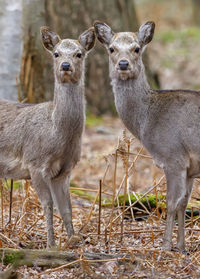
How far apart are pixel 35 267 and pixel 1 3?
5615 millimetres

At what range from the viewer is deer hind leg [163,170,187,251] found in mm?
6750

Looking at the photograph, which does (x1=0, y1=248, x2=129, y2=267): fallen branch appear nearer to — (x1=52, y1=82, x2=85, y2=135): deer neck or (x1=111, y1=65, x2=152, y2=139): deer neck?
(x1=52, y1=82, x2=85, y2=135): deer neck

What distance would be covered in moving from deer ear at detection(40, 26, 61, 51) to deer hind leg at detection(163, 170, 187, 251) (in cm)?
233

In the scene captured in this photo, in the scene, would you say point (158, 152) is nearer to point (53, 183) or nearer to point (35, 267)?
point (53, 183)

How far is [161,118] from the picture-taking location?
23.1 ft

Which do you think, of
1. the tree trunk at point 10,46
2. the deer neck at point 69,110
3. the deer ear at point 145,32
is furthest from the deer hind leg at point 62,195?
the tree trunk at point 10,46

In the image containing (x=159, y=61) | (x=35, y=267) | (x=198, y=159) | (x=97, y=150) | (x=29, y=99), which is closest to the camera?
(x=35, y=267)

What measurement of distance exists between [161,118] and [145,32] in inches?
47.4

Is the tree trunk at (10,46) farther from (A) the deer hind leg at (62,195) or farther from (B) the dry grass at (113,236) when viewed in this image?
(A) the deer hind leg at (62,195)

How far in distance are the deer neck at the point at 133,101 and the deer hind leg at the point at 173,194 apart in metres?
0.76

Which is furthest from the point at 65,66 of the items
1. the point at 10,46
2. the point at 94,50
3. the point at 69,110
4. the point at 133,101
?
the point at 94,50

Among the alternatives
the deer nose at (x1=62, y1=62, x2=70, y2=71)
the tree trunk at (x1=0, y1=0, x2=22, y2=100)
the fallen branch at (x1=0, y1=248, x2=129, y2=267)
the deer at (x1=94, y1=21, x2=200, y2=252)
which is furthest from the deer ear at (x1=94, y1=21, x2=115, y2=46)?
the fallen branch at (x1=0, y1=248, x2=129, y2=267)

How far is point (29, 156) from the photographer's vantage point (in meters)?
7.26

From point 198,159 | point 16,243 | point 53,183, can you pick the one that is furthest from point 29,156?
point 198,159
